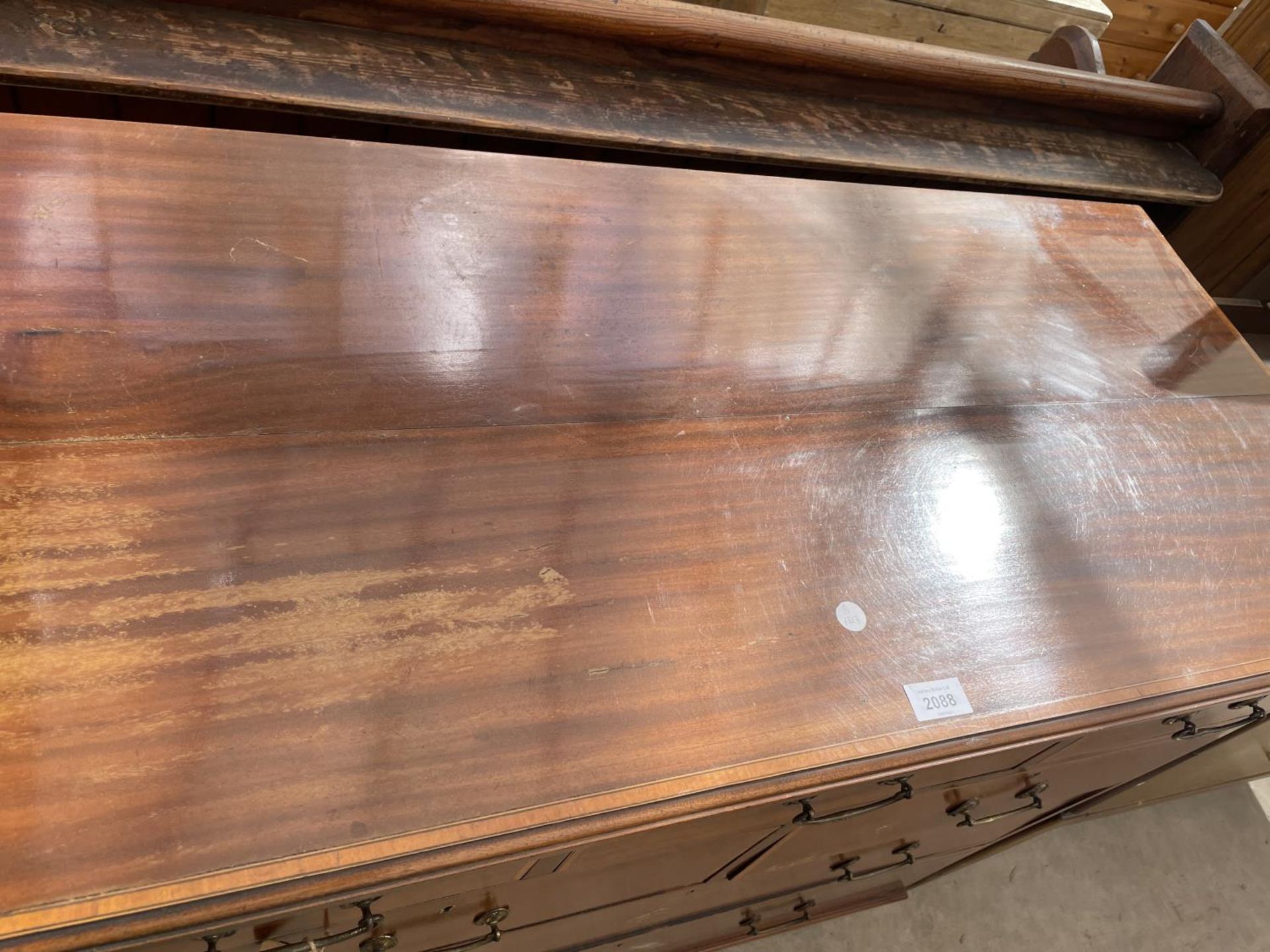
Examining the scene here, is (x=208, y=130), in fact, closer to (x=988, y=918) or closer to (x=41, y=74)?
(x=41, y=74)

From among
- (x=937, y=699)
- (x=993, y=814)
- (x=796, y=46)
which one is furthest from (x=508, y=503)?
(x=796, y=46)

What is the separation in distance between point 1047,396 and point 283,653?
0.90 metres

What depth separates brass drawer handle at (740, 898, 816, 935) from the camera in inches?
57.5

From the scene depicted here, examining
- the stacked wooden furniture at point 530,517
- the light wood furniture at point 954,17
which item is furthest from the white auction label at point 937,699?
the light wood furniture at point 954,17

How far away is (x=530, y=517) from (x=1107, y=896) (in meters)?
1.64

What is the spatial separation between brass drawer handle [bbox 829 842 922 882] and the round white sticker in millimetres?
627

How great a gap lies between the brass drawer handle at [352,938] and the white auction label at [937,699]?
0.46 meters

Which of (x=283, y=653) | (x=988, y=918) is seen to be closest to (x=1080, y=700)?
(x=283, y=653)

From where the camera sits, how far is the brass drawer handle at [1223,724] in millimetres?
1055

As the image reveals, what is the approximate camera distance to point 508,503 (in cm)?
83

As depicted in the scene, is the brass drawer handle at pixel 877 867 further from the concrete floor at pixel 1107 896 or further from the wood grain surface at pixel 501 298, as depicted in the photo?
the wood grain surface at pixel 501 298

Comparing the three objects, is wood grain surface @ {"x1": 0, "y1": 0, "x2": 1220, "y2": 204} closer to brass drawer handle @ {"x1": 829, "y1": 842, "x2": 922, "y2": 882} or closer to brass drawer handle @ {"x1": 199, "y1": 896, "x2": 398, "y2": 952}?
brass drawer handle @ {"x1": 199, "y1": 896, "x2": 398, "y2": 952}

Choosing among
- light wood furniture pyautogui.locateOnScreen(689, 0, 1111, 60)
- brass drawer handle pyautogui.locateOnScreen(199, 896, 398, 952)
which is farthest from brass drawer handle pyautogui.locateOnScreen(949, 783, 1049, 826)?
light wood furniture pyautogui.locateOnScreen(689, 0, 1111, 60)

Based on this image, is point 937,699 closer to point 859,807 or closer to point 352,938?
point 859,807
